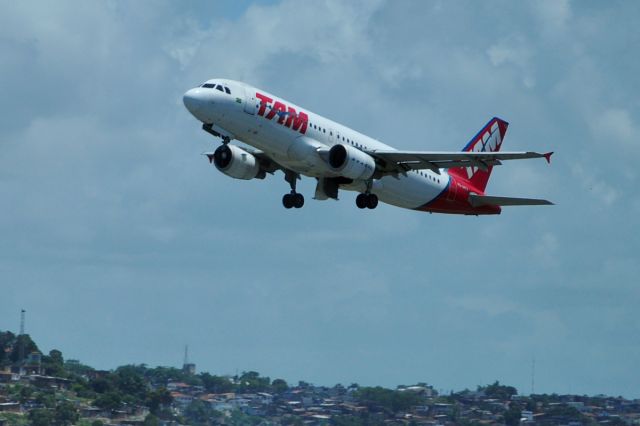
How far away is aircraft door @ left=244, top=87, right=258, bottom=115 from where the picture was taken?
79000mm

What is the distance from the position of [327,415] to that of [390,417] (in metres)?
12.2

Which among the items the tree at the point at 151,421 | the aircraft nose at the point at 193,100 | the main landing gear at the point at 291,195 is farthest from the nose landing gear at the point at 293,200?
the tree at the point at 151,421

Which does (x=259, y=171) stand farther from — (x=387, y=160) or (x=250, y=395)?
(x=250, y=395)

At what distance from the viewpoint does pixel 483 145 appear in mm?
99438

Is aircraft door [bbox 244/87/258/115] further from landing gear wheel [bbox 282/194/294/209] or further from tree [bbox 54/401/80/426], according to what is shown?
tree [bbox 54/401/80/426]

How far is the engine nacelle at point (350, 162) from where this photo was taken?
8212 cm

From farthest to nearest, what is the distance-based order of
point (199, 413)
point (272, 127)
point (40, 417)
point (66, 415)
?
point (199, 413) < point (66, 415) < point (40, 417) < point (272, 127)

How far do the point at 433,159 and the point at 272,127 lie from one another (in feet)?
32.0

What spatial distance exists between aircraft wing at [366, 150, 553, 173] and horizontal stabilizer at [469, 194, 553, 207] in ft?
22.2

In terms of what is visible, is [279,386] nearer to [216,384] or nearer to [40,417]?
[216,384]

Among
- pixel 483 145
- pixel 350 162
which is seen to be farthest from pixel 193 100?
pixel 483 145

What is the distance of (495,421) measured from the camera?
122 m

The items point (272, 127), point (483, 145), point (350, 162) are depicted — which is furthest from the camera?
point (483, 145)

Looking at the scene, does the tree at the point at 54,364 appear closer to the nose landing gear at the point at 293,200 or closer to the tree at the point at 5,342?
the tree at the point at 5,342
